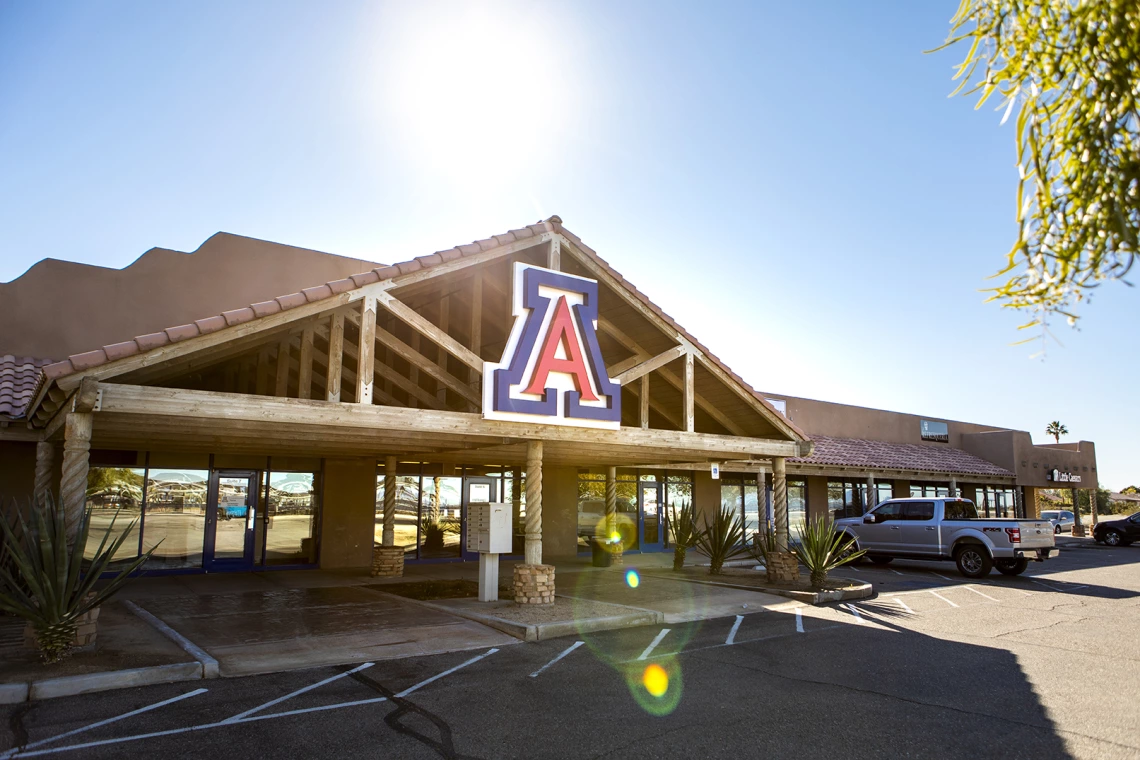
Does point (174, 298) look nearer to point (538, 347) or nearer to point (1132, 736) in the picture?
point (538, 347)

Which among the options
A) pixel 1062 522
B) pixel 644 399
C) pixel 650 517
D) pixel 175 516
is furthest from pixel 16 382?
pixel 1062 522

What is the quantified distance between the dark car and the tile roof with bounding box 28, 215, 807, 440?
25.6m

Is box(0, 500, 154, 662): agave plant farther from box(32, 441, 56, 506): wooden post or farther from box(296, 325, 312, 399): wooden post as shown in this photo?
box(296, 325, 312, 399): wooden post

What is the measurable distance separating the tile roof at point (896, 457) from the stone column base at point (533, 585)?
13.7 meters

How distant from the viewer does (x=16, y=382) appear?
12.7 metres

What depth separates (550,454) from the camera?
53.9 feet

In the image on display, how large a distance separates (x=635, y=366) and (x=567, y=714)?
8009mm

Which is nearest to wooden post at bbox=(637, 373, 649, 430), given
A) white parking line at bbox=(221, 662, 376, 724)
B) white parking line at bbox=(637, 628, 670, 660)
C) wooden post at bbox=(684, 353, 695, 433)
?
wooden post at bbox=(684, 353, 695, 433)

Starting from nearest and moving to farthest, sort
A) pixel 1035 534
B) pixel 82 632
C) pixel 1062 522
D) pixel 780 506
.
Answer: pixel 82 632 → pixel 780 506 → pixel 1035 534 → pixel 1062 522

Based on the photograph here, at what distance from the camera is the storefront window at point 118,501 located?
15.0 metres

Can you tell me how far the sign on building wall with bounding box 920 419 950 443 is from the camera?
33531 millimetres

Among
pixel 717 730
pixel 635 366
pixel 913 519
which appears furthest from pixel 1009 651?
pixel 913 519

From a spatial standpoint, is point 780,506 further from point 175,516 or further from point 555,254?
point 175,516

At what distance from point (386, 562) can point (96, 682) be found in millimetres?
9204
